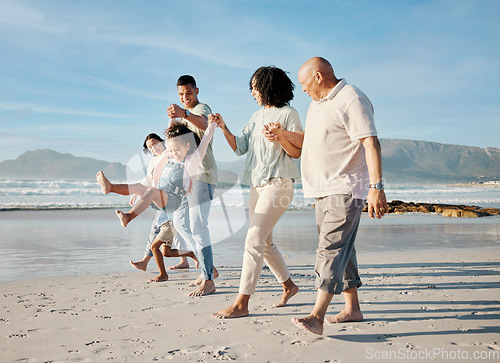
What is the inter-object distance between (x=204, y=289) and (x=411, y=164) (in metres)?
117

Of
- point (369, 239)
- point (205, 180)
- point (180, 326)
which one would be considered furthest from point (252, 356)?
point (369, 239)

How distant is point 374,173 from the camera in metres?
2.72

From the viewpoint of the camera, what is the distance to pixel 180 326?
3.21 metres

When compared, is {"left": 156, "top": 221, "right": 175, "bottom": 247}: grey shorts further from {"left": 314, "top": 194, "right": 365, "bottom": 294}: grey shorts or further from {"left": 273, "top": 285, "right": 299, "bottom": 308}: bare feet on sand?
{"left": 314, "top": 194, "right": 365, "bottom": 294}: grey shorts

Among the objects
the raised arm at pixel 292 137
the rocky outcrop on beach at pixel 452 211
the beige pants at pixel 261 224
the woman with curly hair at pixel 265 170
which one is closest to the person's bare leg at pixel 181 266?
the woman with curly hair at pixel 265 170

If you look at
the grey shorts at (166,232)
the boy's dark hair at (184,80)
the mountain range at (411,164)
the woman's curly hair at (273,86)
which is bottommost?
the grey shorts at (166,232)

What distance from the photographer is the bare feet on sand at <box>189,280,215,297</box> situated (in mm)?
4227

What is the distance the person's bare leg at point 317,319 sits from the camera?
2811mm

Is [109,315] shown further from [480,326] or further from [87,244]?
[87,244]

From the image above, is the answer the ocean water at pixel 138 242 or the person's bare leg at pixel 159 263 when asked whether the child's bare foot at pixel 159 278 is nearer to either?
the person's bare leg at pixel 159 263

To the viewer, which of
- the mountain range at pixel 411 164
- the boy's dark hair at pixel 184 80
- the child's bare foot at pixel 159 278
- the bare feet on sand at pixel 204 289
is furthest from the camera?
the mountain range at pixel 411 164

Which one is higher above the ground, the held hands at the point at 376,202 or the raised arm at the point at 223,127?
the raised arm at the point at 223,127

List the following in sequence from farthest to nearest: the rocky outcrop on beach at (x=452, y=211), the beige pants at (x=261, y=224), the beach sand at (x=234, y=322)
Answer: the rocky outcrop on beach at (x=452, y=211) → the beige pants at (x=261, y=224) → the beach sand at (x=234, y=322)

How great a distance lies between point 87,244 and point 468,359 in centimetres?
709
